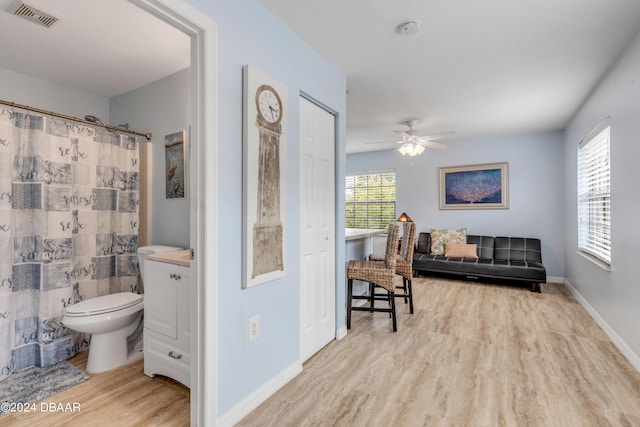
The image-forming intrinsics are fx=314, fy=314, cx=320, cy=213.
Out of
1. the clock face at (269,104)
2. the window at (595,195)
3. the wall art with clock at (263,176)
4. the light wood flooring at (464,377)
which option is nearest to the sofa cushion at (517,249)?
the window at (595,195)

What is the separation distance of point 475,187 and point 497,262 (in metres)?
1.46

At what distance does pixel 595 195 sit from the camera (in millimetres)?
3498

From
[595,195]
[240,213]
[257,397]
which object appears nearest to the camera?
[240,213]

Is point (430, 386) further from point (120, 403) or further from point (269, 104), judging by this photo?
point (269, 104)

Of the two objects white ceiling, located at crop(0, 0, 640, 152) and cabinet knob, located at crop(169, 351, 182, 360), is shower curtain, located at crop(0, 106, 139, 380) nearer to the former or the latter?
white ceiling, located at crop(0, 0, 640, 152)

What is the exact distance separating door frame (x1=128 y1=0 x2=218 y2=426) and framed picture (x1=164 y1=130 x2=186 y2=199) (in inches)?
48.8

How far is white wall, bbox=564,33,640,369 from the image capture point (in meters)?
2.31

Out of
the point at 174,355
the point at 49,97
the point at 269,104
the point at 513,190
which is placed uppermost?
the point at 49,97

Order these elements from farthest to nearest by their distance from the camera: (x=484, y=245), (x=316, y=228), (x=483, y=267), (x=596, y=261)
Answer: (x=484, y=245), (x=483, y=267), (x=596, y=261), (x=316, y=228)

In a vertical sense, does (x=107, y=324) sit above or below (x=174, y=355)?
above

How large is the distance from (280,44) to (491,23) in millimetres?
1450

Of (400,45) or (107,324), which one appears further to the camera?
(400,45)

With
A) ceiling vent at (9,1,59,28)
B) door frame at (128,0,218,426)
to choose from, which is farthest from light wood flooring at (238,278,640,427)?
ceiling vent at (9,1,59,28)

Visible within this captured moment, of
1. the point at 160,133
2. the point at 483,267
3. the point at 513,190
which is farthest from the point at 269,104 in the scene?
the point at 513,190
